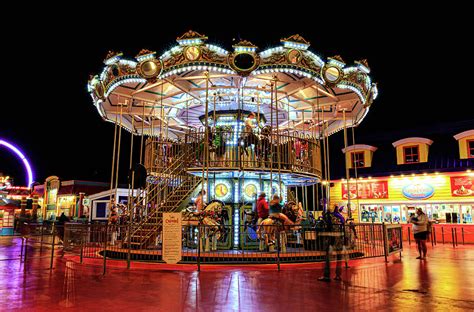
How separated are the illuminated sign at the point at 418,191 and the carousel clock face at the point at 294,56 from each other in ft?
53.2

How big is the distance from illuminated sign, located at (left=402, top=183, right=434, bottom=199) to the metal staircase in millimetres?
16537

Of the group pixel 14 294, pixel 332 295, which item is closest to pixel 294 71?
pixel 332 295

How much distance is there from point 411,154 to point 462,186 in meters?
4.04

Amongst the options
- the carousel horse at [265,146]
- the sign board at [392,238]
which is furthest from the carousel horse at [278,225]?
the sign board at [392,238]

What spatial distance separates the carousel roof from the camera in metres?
12.6

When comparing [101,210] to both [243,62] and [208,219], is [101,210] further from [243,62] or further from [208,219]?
[243,62]

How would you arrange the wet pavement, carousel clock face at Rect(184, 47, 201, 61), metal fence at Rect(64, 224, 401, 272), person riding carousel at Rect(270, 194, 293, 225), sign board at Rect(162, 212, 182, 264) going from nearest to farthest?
the wet pavement, sign board at Rect(162, 212, 182, 264), metal fence at Rect(64, 224, 401, 272), person riding carousel at Rect(270, 194, 293, 225), carousel clock face at Rect(184, 47, 201, 61)

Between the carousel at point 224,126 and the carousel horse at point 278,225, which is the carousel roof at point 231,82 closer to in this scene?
the carousel at point 224,126

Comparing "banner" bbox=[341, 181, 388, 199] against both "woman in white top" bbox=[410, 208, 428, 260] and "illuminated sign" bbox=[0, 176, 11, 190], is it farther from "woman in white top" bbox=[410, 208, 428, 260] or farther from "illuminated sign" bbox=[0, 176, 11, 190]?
"illuminated sign" bbox=[0, 176, 11, 190]

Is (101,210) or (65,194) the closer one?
(101,210)

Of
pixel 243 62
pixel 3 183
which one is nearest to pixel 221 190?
pixel 243 62

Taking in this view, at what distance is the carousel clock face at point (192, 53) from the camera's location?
12492 millimetres

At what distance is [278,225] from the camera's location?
10469 millimetres

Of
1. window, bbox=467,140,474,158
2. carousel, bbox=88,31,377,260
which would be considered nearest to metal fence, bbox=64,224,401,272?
carousel, bbox=88,31,377,260
